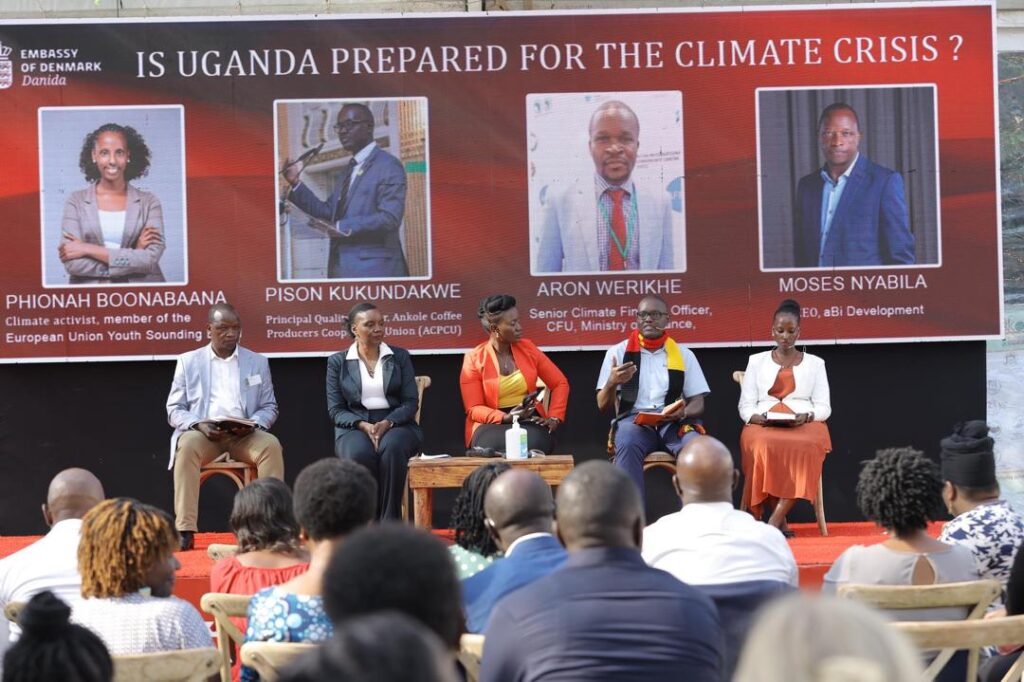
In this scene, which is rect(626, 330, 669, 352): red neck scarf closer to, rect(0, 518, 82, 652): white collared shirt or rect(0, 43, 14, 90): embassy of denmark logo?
rect(0, 43, 14, 90): embassy of denmark logo

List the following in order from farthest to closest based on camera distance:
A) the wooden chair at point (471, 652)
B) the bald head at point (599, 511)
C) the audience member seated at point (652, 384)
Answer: the audience member seated at point (652, 384) < the wooden chair at point (471, 652) < the bald head at point (599, 511)

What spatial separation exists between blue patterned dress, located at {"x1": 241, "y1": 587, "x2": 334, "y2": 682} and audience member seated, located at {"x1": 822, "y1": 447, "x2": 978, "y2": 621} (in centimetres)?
136

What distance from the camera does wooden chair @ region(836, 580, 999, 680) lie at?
3275 mm

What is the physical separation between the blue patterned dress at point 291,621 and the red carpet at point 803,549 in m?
1.64

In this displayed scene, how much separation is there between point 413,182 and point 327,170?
1.57 ft

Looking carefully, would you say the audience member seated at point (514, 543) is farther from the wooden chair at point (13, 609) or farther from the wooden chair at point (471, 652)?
the wooden chair at point (13, 609)

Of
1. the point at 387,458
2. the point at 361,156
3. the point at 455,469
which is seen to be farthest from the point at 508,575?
the point at 361,156

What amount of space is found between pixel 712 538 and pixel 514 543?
0.58 m

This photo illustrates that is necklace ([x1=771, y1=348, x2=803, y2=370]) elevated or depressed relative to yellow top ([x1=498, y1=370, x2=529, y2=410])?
elevated

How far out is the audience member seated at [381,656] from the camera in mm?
1350

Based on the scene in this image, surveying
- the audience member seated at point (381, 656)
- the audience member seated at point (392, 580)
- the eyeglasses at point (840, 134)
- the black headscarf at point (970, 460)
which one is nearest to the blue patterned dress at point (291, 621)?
the audience member seated at point (392, 580)

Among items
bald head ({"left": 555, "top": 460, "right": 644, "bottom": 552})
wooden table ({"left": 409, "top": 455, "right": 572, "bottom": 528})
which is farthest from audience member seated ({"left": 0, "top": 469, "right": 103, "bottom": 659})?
wooden table ({"left": 409, "top": 455, "right": 572, "bottom": 528})

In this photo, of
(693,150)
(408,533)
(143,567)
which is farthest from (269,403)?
(408,533)

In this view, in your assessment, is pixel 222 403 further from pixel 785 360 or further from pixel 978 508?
pixel 978 508
